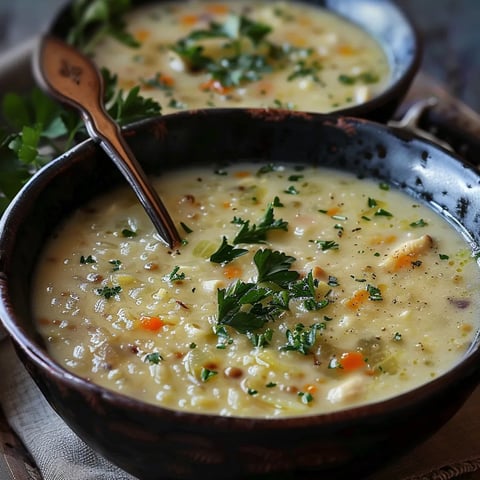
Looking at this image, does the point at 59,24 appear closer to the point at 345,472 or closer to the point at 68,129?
the point at 68,129

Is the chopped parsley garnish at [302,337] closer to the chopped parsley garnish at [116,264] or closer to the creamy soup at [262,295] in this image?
the creamy soup at [262,295]

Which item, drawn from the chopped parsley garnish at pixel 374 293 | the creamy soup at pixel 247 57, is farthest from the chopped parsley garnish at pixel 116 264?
the creamy soup at pixel 247 57

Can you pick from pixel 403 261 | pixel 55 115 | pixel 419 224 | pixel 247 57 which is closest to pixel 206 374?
pixel 403 261

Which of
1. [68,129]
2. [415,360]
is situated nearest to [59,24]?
[68,129]

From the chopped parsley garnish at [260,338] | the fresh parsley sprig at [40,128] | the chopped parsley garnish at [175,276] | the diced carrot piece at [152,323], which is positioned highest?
the chopped parsley garnish at [260,338]

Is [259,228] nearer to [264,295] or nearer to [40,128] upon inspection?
[264,295]
